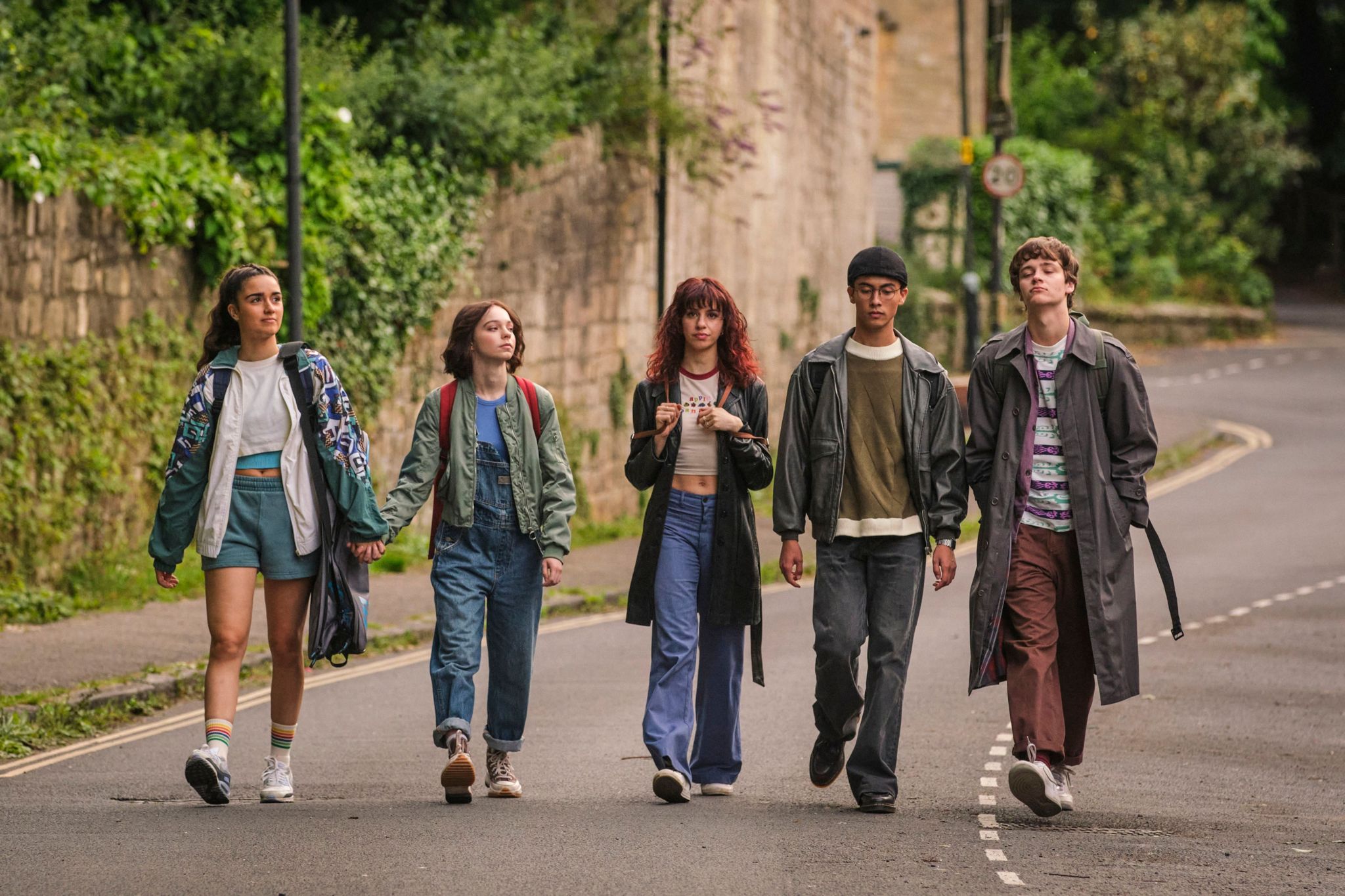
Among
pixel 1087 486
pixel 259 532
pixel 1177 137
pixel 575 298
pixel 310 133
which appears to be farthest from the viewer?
pixel 1177 137

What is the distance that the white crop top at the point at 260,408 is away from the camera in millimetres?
6566

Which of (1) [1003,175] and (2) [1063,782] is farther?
(1) [1003,175]

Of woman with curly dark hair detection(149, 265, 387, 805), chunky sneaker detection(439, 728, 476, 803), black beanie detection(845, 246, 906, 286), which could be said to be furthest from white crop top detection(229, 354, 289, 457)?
black beanie detection(845, 246, 906, 286)

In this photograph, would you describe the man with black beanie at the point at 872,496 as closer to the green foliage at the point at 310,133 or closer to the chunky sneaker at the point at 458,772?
the chunky sneaker at the point at 458,772

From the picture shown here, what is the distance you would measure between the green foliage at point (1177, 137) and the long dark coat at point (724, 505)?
32.0 meters

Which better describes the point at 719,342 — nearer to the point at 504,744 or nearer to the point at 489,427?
the point at 489,427

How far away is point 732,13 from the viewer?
20.9 m

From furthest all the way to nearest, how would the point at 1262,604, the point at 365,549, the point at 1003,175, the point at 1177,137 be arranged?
the point at 1177,137, the point at 1003,175, the point at 1262,604, the point at 365,549

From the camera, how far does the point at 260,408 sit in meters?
6.58

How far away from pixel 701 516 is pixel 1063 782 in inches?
60.6

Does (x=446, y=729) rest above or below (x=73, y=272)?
below

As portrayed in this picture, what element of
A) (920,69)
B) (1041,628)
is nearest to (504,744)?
(1041,628)

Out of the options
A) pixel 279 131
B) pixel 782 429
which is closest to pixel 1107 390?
pixel 782 429

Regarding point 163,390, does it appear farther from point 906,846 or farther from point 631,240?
point 906,846
